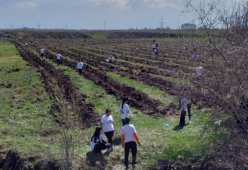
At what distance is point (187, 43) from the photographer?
8211 millimetres

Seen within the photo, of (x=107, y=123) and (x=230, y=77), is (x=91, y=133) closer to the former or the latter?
(x=107, y=123)

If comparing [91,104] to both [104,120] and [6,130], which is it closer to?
[6,130]

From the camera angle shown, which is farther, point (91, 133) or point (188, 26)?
point (91, 133)

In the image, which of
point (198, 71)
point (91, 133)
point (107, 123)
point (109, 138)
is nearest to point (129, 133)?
point (107, 123)

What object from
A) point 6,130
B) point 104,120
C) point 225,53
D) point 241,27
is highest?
point 241,27

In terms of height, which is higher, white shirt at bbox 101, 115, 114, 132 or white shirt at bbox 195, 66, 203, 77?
white shirt at bbox 195, 66, 203, 77

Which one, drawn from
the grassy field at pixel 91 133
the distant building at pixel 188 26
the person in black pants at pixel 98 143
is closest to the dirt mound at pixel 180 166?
the grassy field at pixel 91 133

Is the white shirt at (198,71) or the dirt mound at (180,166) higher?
the white shirt at (198,71)

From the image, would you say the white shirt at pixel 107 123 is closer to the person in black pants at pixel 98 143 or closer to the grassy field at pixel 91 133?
the person in black pants at pixel 98 143

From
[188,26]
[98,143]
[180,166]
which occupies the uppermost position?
[188,26]

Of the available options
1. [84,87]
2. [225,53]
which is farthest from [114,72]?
[225,53]

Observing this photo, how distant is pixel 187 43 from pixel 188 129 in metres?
4.59

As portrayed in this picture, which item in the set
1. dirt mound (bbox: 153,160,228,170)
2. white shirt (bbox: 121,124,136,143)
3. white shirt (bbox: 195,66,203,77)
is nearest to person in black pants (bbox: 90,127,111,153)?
white shirt (bbox: 121,124,136,143)

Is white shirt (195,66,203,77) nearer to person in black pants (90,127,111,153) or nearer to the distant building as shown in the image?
the distant building
